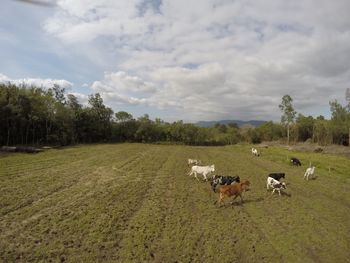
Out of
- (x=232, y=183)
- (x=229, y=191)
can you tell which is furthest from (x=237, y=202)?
(x=232, y=183)

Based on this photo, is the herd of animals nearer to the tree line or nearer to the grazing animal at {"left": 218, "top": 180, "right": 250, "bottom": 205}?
the grazing animal at {"left": 218, "top": 180, "right": 250, "bottom": 205}

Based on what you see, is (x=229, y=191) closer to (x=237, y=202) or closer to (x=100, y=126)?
(x=237, y=202)

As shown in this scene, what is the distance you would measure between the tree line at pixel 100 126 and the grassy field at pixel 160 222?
35.5 meters

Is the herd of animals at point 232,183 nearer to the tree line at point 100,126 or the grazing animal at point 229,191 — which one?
the grazing animal at point 229,191

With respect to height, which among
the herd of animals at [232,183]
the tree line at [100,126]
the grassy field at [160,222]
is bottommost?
the grassy field at [160,222]

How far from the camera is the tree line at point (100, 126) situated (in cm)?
5209

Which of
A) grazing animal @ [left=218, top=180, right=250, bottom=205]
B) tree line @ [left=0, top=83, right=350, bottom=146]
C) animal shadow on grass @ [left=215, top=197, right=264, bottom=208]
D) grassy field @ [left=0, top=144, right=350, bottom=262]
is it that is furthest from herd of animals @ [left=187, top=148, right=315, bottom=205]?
tree line @ [left=0, top=83, right=350, bottom=146]

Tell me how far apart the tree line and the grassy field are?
3553cm

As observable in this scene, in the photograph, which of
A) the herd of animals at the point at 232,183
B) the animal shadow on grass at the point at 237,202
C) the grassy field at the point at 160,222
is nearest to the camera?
the grassy field at the point at 160,222

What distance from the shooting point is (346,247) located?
1067 centimetres

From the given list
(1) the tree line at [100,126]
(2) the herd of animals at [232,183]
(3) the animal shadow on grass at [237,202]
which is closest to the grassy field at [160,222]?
(3) the animal shadow on grass at [237,202]

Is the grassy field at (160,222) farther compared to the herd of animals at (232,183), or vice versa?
the herd of animals at (232,183)

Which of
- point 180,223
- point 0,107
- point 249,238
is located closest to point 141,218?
point 180,223

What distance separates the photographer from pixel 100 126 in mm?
77312
